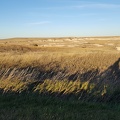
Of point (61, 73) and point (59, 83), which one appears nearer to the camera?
point (59, 83)

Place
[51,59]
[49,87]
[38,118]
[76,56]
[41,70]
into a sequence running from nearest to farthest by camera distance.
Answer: [38,118] → [49,87] → [41,70] → [51,59] → [76,56]

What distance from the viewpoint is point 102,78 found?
18266 mm

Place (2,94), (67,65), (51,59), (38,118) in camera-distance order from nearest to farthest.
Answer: (38,118), (2,94), (67,65), (51,59)

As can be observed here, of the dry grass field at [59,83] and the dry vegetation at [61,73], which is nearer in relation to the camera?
the dry grass field at [59,83]

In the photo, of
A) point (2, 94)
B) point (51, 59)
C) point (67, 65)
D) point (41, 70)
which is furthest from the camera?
point (51, 59)

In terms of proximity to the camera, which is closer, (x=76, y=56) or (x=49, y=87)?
(x=49, y=87)

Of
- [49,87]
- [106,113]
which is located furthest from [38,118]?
[49,87]

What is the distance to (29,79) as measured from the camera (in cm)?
1703

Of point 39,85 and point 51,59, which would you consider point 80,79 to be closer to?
point 39,85

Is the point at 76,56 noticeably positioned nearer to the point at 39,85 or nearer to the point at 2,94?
the point at 39,85

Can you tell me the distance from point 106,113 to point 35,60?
11.6m

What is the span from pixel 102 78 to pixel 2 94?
6.33 meters

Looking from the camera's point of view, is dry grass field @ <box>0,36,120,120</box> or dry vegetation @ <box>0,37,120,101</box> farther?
dry vegetation @ <box>0,37,120,101</box>

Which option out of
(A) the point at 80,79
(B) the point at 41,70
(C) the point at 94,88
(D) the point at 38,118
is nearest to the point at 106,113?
(D) the point at 38,118
